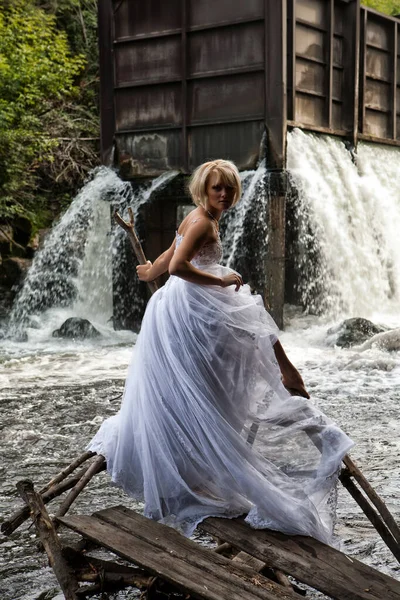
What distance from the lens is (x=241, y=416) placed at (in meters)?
3.46

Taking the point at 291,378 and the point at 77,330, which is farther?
the point at 77,330

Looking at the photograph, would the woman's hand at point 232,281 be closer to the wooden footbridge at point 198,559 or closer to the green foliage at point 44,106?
the wooden footbridge at point 198,559

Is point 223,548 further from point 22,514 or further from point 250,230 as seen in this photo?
point 250,230

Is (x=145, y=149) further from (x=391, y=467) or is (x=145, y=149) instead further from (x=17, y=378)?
(x=391, y=467)

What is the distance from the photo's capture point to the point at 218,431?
3355 mm

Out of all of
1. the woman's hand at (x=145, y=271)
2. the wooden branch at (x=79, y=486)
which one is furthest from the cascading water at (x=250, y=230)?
the wooden branch at (x=79, y=486)

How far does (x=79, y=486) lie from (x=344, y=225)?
36.9 feet

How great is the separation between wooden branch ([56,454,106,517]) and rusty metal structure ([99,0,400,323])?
895cm

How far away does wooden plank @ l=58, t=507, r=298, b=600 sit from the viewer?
276cm

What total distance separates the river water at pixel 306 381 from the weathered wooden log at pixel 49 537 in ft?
2.72

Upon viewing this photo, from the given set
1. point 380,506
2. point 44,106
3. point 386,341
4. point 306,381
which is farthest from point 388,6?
point 380,506

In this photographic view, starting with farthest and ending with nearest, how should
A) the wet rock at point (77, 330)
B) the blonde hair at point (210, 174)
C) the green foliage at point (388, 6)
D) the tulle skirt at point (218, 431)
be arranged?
1. the green foliage at point (388, 6)
2. the wet rock at point (77, 330)
3. the blonde hair at point (210, 174)
4. the tulle skirt at point (218, 431)

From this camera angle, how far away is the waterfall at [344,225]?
1302 cm

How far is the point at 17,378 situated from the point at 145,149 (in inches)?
215
